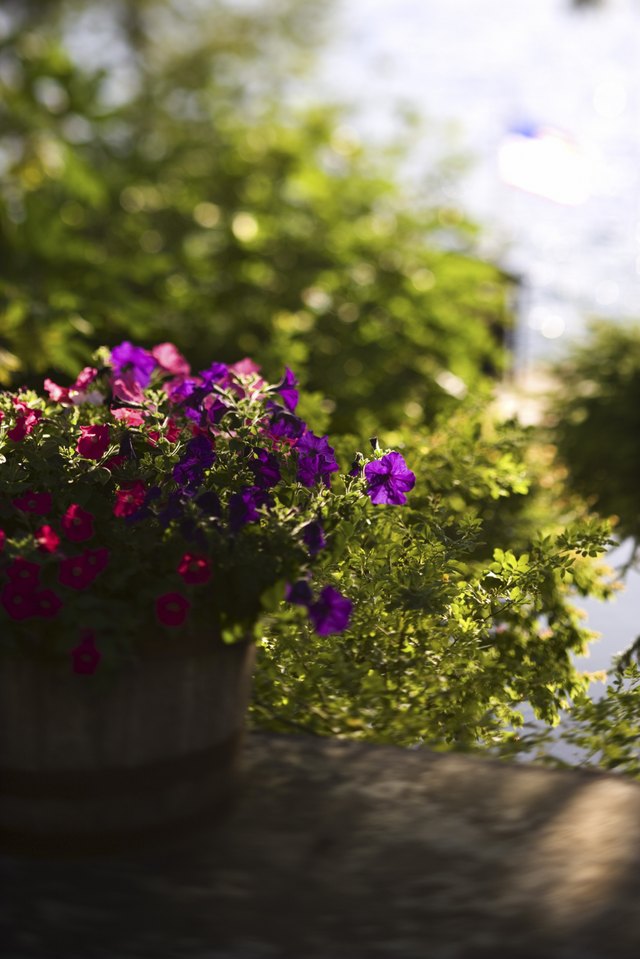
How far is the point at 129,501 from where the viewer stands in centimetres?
242

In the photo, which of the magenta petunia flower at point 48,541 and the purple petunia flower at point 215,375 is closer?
the magenta petunia flower at point 48,541

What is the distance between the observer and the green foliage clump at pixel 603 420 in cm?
691

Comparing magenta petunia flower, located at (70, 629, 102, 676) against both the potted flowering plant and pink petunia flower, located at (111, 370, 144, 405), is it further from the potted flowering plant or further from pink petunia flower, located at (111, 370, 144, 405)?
pink petunia flower, located at (111, 370, 144, 405)

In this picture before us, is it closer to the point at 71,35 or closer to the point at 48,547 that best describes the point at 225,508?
the point at 48,547

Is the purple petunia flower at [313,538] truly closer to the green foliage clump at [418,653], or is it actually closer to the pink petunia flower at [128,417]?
the green foliage clump at [418,653]

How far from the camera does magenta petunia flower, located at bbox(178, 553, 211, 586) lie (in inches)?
88.7

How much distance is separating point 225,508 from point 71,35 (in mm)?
26362

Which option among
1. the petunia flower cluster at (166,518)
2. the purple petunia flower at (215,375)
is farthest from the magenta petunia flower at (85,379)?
the purple petunia flower at (215,375)

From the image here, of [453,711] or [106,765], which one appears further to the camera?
[453,711]

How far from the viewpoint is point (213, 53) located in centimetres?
2988

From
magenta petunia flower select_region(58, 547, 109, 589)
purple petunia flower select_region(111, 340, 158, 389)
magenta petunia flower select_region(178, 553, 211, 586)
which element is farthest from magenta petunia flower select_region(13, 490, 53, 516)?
purple petunia flower select_region(111, 340, 158, 389)

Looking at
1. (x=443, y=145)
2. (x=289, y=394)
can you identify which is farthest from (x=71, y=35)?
(x=289, y=394)

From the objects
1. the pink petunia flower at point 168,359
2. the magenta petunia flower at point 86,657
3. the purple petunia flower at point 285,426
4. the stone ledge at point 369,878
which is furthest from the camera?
the pink petunia flower at point 168,359

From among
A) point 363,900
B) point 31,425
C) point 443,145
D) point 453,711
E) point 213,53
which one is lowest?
point 363,900
